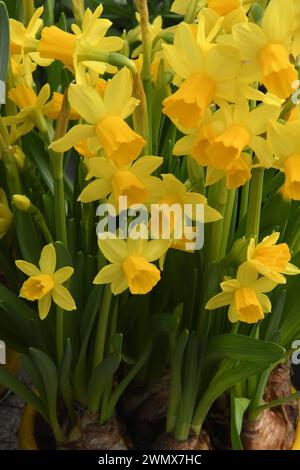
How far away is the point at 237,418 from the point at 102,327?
0.68 ft

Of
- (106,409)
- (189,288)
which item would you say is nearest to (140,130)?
(189,288)

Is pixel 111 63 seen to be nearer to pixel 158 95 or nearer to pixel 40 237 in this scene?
pixel 158 95

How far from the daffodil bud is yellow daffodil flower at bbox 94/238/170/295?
0.42ft

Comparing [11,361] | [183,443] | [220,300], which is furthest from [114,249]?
[11,361]

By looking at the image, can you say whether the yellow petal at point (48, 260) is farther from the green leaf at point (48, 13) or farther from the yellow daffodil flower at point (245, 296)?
the green leaf at point (48, 13)

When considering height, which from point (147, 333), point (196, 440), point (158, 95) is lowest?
point (196, 440)

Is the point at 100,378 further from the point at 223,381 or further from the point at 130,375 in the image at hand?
the point at 223,381

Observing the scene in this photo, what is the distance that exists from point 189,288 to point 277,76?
0.35 metres

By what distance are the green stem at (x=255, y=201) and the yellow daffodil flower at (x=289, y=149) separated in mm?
89

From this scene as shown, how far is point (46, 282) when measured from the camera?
724 mm

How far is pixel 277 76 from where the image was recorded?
1.89 feet

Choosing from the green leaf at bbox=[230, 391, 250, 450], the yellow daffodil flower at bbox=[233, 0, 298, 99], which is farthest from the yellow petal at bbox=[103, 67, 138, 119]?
the green leaf at bbox=[230, 391, 250, 450]

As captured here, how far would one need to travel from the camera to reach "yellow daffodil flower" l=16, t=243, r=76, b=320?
2.37ft

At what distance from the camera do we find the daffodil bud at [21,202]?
764mm
